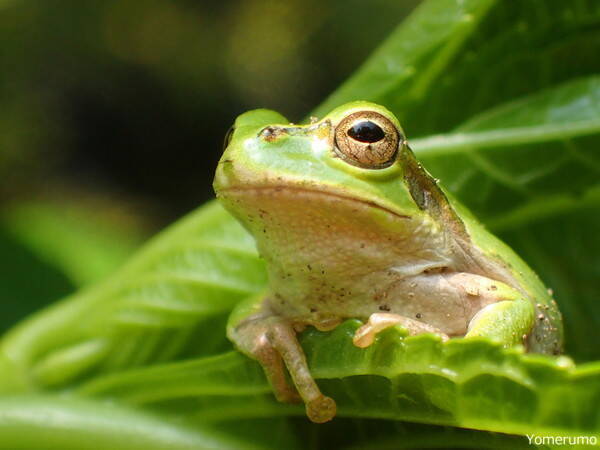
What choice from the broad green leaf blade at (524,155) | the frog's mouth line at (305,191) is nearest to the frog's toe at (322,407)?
the frog's mouth line at (305,191)

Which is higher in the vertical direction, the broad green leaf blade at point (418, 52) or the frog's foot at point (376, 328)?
the broad green leaf blade at point (418, 52)

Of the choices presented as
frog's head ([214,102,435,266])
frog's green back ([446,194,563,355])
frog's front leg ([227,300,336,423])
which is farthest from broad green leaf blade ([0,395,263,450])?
frog's green back ([446,194,563,355])

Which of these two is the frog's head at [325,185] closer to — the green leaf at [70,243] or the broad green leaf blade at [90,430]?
the broad green leaf blade at [90,430]

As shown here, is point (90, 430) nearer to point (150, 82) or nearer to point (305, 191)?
point (305, 191)

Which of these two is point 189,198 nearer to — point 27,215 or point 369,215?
point 27,215

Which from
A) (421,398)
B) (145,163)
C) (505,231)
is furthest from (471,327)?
(145,163)

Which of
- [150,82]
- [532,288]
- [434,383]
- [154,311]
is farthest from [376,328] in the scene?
[150,82]
